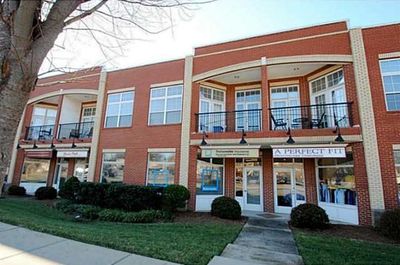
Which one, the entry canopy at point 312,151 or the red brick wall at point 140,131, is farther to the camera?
the red brick wall at point 140,131

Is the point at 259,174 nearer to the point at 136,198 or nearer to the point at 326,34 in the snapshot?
the point at 136,198

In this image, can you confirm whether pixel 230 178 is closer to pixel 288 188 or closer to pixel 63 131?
pixel 288 188

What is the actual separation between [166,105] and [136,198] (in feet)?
19.4

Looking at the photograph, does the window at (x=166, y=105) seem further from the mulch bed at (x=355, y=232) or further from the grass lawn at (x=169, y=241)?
the mulch bed at (x=355, y=232)

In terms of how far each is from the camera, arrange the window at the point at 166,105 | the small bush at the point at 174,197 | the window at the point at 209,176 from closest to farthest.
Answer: the small bush at the point at 174,197
the window at the point at 209,176
the window at the point at 166,105

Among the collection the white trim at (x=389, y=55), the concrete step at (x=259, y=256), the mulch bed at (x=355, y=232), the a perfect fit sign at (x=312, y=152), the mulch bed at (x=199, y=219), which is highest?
the white trim at (x=389, y=55)

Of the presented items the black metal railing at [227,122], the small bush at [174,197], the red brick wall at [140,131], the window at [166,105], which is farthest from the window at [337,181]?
the window at [166,105]

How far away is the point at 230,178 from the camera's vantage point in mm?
Result: 14289

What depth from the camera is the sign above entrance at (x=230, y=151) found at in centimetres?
1198

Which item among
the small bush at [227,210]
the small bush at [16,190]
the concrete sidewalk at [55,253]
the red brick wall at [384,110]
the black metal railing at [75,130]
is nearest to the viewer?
the concrete sidewalk at [55,253]

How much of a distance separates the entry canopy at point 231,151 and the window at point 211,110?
72.3 inches

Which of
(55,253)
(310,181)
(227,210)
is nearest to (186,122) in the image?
(227,210)

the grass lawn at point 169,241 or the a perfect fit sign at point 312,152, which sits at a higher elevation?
the a perfect fit sign at point 312,152

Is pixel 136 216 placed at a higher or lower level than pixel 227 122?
lower
